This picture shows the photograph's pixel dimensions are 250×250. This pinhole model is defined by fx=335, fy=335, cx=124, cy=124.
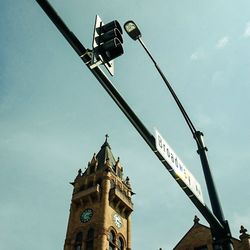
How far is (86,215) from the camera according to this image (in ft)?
152

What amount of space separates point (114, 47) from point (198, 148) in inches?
194

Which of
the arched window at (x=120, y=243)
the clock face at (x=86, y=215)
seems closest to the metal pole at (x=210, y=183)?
the clock face at (x=86, y=215)

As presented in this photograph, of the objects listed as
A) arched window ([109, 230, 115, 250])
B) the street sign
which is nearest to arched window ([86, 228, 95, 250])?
arched window ([109, 230, 115, 250])

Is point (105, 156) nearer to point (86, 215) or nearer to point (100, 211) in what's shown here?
point (86, 215)

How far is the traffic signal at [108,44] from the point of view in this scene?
21.7 ft

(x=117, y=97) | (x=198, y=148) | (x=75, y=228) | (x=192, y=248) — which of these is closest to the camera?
(x=117, y=97)

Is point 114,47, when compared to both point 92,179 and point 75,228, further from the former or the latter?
point 92,179

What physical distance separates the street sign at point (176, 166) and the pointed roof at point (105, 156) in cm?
4584

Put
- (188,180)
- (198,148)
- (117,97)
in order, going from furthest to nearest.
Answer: (198,148), (188,180), (117,97)

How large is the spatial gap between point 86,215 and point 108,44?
42.4m

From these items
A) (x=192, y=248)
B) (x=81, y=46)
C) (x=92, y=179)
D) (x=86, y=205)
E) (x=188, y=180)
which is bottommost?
(x=188, y=180)

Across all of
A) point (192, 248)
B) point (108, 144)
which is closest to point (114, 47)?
point (192, 248)

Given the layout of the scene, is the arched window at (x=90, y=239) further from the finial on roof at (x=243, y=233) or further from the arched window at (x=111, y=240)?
the finial on roof at (x=243, y=233)

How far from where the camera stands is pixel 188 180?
8664 millimetres
